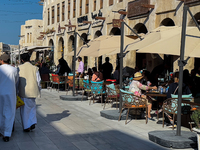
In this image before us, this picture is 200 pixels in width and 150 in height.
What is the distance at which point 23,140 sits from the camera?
636cm

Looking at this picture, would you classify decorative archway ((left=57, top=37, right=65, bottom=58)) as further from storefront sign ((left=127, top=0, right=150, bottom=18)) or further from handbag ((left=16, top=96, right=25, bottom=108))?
handbag ((left=16, top=96, right=25, bottom=108))

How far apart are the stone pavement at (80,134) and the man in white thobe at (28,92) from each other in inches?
10.5

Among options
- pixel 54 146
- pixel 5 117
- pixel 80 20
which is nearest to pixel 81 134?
pixel 54 146

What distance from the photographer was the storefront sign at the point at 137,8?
691 inches

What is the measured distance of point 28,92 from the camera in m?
6.99

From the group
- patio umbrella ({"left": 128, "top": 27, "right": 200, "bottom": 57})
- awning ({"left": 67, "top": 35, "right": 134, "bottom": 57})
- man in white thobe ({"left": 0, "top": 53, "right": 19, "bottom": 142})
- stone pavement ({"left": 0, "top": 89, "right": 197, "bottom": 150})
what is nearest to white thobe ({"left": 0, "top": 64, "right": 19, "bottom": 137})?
man in white thobe ({"left": 0, "top": 53, "right": 19, "bottom": 142})

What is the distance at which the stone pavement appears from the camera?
6.02 m

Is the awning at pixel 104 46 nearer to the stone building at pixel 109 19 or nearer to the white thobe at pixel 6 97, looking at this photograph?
the stone building at pixel 109 19

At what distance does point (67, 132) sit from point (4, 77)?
6.00 feet

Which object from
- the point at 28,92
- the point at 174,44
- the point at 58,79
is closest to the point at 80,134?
the point at 28,92

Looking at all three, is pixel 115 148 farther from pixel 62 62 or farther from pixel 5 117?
pixel 62 62

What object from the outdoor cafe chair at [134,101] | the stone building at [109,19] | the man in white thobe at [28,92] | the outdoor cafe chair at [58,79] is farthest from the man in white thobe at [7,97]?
the outdoor cafe chair at [58,79]

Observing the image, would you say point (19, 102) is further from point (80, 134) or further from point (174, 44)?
point (174, 44)

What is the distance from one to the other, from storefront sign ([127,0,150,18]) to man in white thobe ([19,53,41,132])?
37.2 feet
